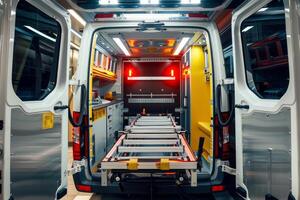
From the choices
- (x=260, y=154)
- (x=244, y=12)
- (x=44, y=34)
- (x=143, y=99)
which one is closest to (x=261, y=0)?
(x=244, y=12)

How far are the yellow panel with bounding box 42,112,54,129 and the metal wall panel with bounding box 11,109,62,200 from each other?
37 millimetres

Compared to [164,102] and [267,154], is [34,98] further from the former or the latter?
[164,102]

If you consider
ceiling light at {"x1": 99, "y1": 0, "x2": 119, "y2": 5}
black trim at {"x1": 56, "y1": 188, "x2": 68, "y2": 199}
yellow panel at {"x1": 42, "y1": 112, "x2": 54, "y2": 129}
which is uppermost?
ceiling light at {"x1": 99, "y1": 0, "x2": 119, "y2": 5}

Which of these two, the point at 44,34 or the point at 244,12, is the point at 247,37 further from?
the point at 44,34

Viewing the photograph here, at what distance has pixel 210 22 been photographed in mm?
2850

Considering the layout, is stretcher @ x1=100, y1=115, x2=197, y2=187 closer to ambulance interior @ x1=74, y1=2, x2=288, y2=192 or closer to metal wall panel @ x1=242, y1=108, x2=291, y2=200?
ambulance interior @ x1=74, y1=2, x2=288, y2=192

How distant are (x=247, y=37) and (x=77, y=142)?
2.08 meters

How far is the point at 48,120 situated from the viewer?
6.71 ft

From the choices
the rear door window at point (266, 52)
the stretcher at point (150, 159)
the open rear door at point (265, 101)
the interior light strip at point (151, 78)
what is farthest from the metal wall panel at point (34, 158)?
the interior light strip at point (151, 78)

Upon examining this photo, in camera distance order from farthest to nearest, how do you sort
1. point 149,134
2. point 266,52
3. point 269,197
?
1. point 149,134
2. point 266,52
3. point 269,197

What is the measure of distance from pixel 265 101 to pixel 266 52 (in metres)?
0.86

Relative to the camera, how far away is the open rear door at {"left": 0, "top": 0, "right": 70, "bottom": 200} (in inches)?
59.3

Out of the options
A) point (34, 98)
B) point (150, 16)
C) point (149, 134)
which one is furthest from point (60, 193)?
point (150, 16)

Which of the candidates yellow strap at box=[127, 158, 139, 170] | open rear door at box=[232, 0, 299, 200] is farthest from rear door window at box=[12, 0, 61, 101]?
open rear door at box=[232, 0, 299, 200]
